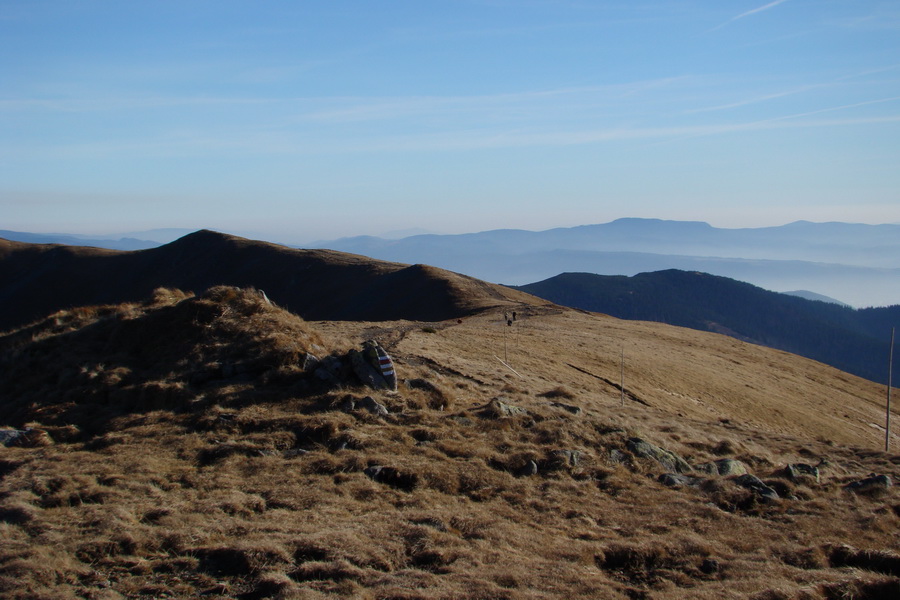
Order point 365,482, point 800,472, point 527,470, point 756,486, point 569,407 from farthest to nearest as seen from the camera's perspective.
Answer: point 569,407, point 800,472, point 527,470, point 756,486, point 365,482

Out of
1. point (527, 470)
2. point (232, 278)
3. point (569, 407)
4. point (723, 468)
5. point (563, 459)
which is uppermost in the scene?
point (232, 278)

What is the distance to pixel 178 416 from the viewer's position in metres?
15.0

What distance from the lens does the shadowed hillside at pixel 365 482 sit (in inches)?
331

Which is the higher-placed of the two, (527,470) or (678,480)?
(527,470)

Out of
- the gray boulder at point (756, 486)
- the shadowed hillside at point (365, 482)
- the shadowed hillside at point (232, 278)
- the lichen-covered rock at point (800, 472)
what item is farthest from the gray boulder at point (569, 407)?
the shadowed hillside at point (232, 278)

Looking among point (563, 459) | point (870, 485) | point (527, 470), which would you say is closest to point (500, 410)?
point (563, 459)

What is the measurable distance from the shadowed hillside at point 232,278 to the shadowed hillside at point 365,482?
3609 centimetres

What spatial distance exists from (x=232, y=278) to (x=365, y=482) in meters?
77.7

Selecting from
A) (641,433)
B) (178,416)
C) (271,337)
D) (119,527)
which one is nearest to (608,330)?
(641,433)

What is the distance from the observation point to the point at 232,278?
83688 millimetres

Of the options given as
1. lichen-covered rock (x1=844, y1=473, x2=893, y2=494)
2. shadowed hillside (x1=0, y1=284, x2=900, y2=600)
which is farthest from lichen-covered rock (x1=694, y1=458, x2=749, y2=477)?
lichen-covered rock (x1=844, y1=473, x2=893, y2=494)

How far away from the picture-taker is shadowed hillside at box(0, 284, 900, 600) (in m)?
8.40

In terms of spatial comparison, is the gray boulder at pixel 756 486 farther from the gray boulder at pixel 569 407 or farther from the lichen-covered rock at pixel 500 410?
the lichen-covered rock at pixel 500 410

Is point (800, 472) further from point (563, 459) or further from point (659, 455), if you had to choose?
A: point (563, 459)
